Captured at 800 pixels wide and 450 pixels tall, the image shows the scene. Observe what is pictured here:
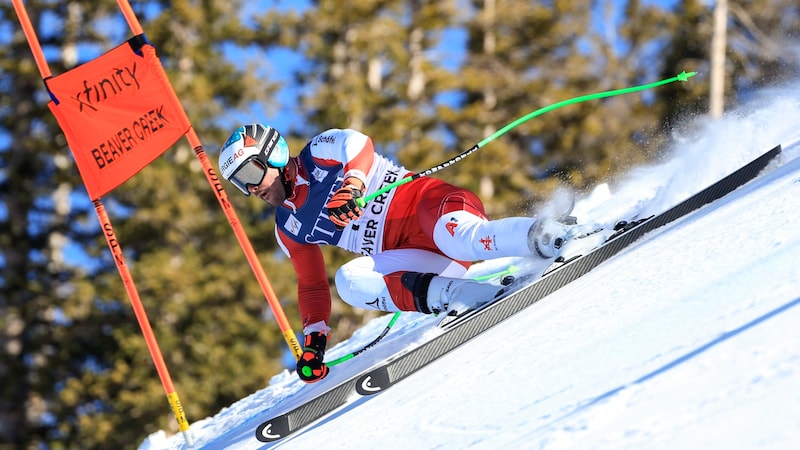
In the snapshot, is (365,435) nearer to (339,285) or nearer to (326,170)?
(339,285)

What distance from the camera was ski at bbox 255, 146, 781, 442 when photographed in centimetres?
415

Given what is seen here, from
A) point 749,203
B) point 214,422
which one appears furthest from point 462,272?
point 214,422

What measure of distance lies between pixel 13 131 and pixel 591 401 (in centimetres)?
1792

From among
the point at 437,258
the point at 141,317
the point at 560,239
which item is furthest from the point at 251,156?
the point at 141,317

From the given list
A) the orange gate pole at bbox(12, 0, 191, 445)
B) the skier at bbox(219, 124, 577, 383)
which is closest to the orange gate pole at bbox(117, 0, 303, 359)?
the orange gate pole at bbox(12, 0, 191, 445)

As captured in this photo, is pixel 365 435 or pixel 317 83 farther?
pixel 317 83

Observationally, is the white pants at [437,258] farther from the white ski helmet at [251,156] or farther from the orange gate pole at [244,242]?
the orange gate pole at [244,242]

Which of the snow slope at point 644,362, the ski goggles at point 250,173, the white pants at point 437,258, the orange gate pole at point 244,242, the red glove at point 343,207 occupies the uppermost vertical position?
the orange gate pole at point 244,242

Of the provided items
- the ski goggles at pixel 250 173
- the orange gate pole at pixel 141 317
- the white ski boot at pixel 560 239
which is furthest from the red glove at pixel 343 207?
the orange gate pole at pixel 141 317

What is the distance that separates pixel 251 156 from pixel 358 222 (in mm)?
648

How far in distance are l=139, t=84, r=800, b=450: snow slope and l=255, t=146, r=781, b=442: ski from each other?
0.25ft

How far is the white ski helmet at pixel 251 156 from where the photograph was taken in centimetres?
457

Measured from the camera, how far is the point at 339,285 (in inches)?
187

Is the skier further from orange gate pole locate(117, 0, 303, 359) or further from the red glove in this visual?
orange gate pole locate(117, 0, 303, 359)
